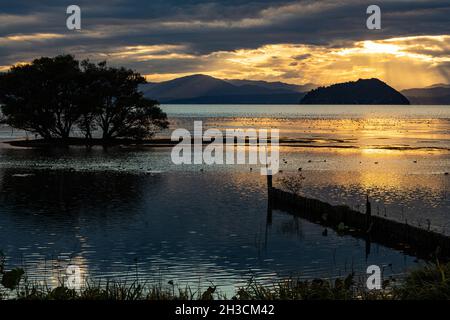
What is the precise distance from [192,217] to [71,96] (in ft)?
232

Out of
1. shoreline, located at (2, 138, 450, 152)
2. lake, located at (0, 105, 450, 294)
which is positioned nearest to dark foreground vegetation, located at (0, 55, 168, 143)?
shoreline, located at (2, 138, 450, 152)

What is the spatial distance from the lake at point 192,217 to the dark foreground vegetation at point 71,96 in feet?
75.5

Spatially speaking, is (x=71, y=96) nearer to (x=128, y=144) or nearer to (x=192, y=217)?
A: (x=128, y=144)

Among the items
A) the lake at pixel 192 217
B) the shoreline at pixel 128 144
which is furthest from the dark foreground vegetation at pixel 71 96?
the lake at pixel 192 217

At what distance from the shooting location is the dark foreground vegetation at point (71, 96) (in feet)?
366

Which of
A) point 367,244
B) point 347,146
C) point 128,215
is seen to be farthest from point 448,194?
point 347,146

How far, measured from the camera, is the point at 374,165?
82.5 metres

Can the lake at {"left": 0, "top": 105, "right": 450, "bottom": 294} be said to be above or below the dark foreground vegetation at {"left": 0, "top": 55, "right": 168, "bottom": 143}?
below

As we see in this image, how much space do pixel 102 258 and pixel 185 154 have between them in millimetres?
65634

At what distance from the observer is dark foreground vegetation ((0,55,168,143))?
111562 millimetres

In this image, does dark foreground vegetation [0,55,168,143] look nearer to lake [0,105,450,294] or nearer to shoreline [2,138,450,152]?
shoreline [2,138,450,152]

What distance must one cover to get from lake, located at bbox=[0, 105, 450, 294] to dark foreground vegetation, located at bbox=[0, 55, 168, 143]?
23000 mm

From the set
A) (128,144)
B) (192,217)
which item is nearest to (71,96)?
(128,144)
